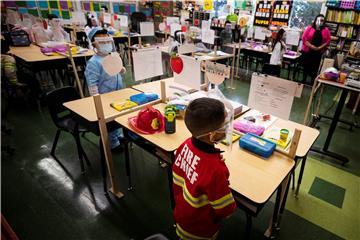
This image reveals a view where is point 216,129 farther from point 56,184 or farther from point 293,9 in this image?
point 293,9

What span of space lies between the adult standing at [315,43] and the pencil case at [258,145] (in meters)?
4.28

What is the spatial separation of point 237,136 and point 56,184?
6.08 feet

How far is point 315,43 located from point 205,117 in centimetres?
501

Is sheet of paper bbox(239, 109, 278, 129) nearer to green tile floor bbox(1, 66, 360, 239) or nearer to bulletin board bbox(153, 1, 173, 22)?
green tile floor bbox(1, 66, 360, 239)

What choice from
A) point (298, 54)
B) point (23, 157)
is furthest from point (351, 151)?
point (23, 157)

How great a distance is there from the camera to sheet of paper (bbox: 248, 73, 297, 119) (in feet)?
5.35

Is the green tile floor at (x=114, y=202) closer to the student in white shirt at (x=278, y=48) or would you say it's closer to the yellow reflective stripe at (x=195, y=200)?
the yellow reflective stripe at (x=195, y=200)

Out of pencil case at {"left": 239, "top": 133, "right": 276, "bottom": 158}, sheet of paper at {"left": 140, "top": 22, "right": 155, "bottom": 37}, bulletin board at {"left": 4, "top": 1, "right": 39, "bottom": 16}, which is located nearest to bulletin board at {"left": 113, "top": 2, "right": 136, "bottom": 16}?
bulletin board at {"left": 4, "top": 1, "right": 39, "bottom": 16}

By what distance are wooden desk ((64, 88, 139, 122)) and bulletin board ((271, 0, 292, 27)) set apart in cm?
615

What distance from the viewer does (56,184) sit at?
2314mm

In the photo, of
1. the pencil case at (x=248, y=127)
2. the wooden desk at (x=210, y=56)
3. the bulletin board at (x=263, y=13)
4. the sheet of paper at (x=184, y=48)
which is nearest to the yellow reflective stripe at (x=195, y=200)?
the pencil case at (x=248, y=127)

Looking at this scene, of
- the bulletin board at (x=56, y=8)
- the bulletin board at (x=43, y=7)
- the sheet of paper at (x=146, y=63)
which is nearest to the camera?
the sheet of paper at (x=146, y=63)

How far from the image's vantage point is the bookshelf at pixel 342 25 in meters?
5.27

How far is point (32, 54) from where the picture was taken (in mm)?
4051
